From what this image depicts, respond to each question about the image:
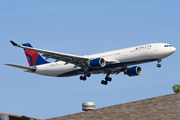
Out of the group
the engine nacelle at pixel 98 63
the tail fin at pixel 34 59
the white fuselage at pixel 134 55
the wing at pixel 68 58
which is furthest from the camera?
the tail fin at pixel 34 59

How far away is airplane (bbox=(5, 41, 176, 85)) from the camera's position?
1885 inches

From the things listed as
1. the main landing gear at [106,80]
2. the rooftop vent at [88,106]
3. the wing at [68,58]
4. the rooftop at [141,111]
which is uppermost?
the wing at [68,58]

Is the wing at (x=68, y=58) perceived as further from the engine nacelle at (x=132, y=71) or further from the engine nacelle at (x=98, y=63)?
the engine nacelle at (x=132, y=71)

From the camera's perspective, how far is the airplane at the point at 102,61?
47875 millimetres

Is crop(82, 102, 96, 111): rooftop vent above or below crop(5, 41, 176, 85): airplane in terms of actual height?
below

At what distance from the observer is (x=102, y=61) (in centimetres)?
5028

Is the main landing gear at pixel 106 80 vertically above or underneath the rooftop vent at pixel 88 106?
above

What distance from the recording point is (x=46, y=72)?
5778 centimetres

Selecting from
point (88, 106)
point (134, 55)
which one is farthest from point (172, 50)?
point (88, 106)

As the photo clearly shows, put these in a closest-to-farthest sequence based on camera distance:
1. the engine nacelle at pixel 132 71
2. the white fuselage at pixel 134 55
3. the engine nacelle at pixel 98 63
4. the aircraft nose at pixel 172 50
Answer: the white fuselage at pixel 134 55, the aircraft nose at pixel 172 50, the engine nacelle at pixel 98 63, the engine nacelle at pixel 132 71

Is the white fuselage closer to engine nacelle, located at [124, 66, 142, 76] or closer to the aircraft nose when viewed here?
the aircraft nose

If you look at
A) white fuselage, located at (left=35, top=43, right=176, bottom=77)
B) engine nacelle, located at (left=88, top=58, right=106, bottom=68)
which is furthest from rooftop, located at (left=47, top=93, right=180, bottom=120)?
engine nacelle, located at (left=88, top=58, right=106, bottom=68)

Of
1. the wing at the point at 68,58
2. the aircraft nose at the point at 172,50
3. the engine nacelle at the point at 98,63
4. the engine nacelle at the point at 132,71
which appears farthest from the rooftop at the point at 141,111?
the engine nacelle at the point at 132,71

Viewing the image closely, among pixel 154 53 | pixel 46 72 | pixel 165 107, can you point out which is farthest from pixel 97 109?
pixel 46 72
